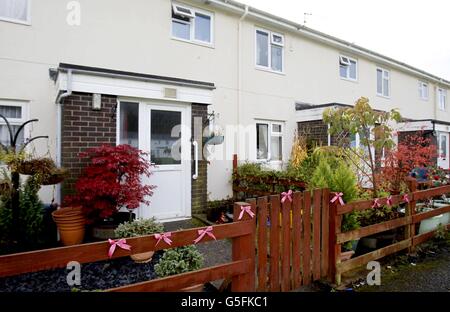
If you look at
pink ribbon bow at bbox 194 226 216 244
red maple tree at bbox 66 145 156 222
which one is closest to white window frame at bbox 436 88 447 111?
red maple tree at bbox 66 145 156 222

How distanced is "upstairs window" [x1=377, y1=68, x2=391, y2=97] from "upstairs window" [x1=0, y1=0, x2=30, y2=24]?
13.1 m

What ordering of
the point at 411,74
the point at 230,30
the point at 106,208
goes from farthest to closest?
the point at 411,74 → the point at 230,30 → the point at 106,208

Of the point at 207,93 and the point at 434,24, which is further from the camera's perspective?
the point at 434,24

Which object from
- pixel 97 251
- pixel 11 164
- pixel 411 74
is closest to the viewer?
pixel 97 251

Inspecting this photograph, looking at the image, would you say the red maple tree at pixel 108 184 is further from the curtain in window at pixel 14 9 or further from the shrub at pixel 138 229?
the curtain in window at pixel 14 9

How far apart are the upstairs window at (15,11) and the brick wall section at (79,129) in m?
2.27

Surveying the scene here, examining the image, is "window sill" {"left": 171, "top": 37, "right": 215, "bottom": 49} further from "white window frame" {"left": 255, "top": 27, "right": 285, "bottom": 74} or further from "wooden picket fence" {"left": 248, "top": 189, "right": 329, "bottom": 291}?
"wooden picket fence" {"left": 248, "top": 189, "right": 329, "bottom": 291}

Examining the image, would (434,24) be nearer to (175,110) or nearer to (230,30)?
(230,30)

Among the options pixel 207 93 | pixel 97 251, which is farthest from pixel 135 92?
pixel 97 251

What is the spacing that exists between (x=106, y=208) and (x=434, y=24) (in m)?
12.2

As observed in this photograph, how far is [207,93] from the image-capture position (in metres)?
6.27

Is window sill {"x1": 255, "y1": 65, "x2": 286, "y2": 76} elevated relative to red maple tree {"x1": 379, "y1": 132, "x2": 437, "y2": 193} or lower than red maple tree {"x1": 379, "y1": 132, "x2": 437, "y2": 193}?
elevated

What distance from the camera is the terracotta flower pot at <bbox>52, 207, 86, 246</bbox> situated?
4.31 meters

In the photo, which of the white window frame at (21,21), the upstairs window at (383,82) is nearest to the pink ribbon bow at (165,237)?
the white window frame at (21,21)
